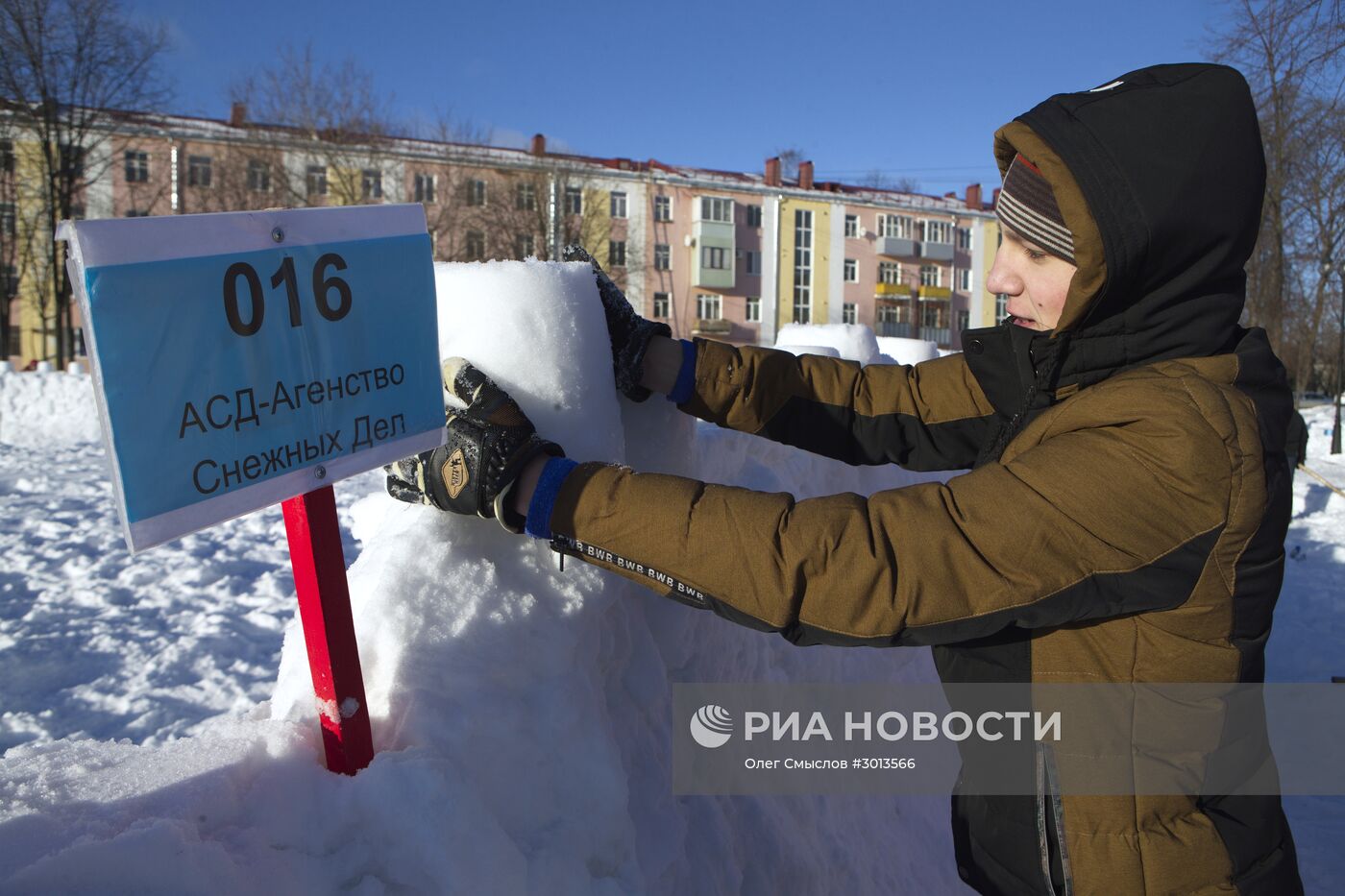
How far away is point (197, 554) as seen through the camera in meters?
6.44

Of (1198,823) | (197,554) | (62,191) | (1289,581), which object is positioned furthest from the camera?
(62,191)

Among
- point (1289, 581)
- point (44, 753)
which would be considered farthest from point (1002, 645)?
point (1289, 581)

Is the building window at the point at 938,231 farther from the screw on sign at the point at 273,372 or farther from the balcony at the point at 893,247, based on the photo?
the screw on sign at the point at 273,372

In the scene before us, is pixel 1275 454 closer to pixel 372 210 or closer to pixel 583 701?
pixel 583 701

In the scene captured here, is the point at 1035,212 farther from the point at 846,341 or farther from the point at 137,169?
the point at 137,169

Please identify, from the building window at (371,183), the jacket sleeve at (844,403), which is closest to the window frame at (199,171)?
the building window at (371,183)

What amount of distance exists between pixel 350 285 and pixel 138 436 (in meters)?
0.38

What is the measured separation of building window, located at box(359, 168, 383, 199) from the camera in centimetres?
2408

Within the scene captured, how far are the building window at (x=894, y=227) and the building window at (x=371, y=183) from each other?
3120 cm

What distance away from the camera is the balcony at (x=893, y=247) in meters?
49.0

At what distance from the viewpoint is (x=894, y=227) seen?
5016cm

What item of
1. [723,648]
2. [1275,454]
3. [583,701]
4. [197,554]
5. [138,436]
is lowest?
[197,554]

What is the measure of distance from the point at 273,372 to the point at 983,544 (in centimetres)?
105

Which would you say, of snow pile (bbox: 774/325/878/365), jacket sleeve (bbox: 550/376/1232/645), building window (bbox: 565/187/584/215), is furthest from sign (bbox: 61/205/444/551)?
building window (bbox: 565/187/584/215)
